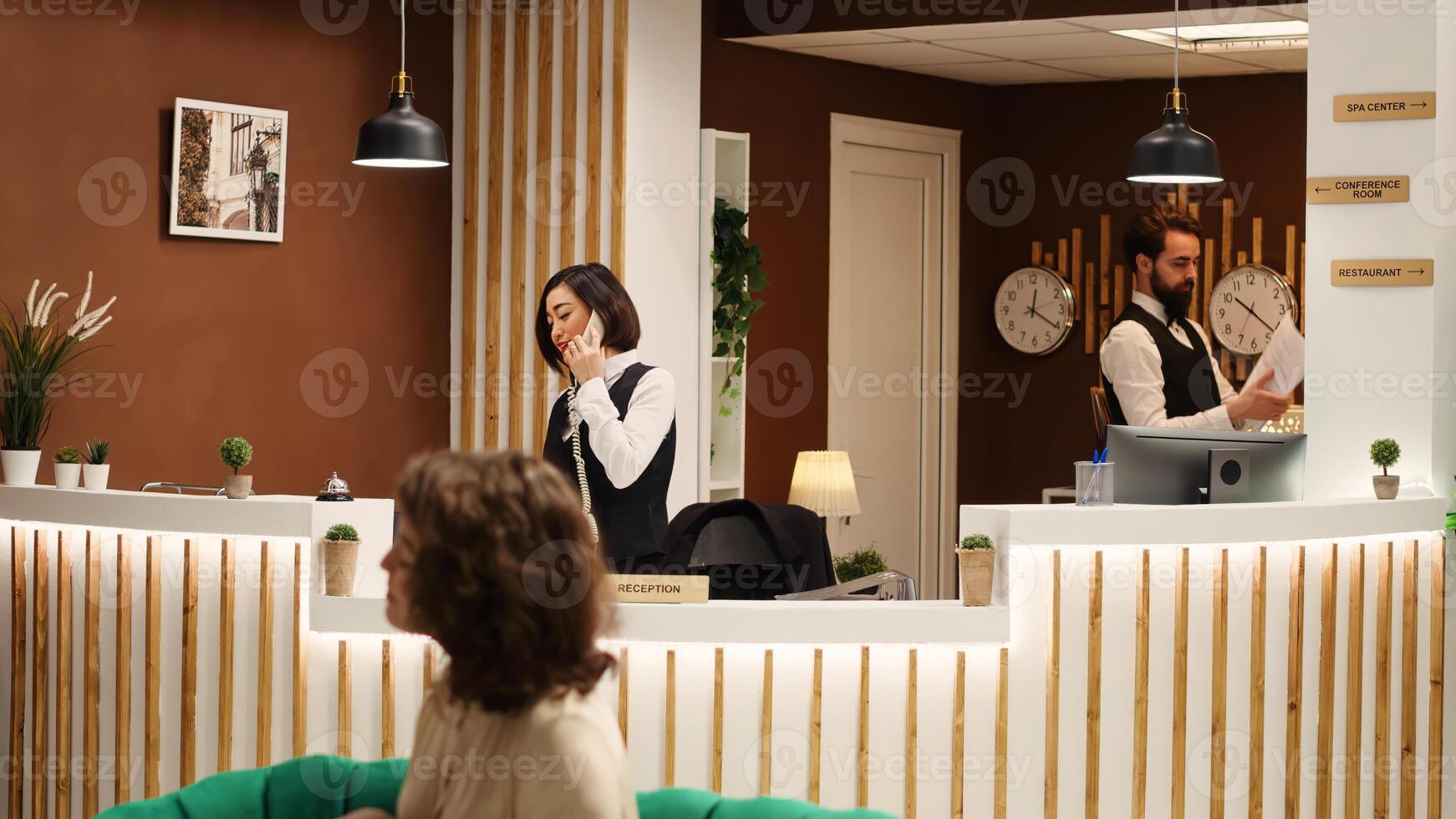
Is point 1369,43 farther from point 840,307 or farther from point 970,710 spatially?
point 840,307

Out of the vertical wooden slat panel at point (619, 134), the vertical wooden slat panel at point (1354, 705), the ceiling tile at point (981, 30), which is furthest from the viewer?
the ceiling tile at point (981, 30)

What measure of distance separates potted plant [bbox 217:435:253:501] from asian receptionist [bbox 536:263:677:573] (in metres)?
0.74

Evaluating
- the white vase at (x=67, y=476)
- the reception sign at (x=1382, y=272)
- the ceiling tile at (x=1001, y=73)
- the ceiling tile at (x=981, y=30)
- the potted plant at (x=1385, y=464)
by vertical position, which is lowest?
the white vase at (x=67, y=476)

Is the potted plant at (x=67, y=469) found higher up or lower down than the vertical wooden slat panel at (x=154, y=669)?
higher up

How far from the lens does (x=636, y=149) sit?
562cm

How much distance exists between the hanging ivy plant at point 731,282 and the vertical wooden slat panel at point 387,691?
2687 mm

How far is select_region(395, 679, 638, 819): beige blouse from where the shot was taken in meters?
1.96

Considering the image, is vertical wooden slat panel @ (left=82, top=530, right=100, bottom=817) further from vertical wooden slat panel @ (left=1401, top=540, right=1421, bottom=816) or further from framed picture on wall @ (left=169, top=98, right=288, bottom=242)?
vertical wooden slat panel @ (left=1401, top=540, right=1421, bottom=816)

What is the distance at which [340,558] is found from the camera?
137 inches

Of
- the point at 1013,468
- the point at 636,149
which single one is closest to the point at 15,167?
the point at 636,149

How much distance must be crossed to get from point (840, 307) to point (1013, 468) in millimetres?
1336

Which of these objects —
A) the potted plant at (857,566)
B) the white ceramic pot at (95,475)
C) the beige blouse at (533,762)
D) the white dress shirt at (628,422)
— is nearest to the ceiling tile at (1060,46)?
the potted plant at (857,566)

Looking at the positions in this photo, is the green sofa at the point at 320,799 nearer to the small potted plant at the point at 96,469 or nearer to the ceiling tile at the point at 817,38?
the small potted plant at the point at 96,469

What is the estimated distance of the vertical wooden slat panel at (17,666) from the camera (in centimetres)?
427
